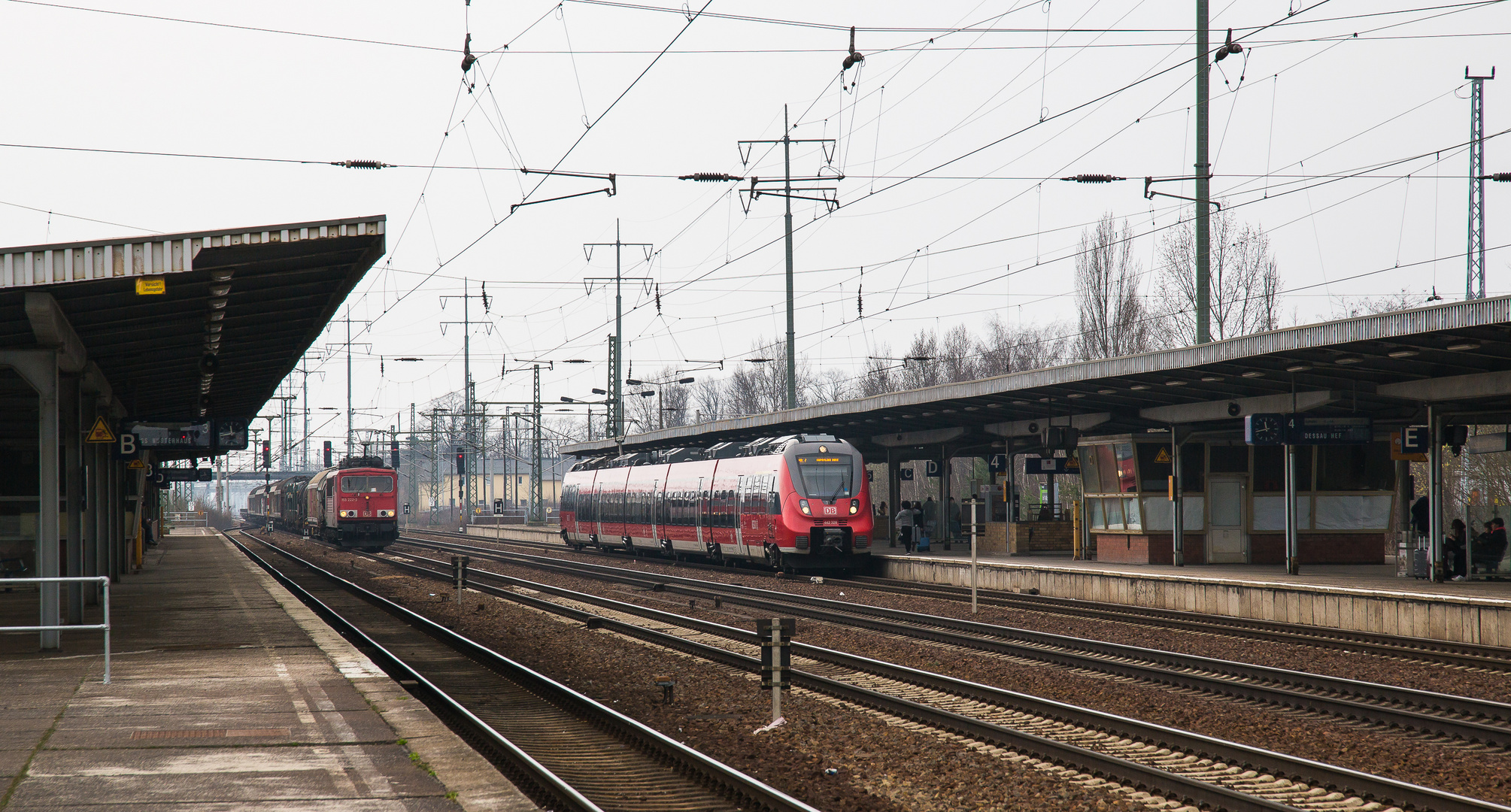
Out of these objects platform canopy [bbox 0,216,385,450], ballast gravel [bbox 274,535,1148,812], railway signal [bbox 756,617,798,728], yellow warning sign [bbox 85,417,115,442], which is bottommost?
ballast gravel [bbox 274,535,1148,812]

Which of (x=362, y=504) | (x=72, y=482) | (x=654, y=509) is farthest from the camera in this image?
(x=362, y=504)

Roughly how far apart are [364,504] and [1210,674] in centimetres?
3872

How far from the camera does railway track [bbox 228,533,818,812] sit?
28.0ft

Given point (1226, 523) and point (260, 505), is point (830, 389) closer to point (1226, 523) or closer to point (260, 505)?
point (260, 505)

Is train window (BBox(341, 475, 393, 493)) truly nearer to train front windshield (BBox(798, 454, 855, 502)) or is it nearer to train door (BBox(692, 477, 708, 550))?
train door (BBox(692, 477, 708, 550))

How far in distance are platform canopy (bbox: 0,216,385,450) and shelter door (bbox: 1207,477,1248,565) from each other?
17.0 meters

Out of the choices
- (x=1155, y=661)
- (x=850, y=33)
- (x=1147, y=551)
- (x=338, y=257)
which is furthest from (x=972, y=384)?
(x=338, y=257)

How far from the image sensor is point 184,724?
996cm

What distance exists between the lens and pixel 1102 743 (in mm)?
10070

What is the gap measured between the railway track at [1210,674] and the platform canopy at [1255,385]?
494 cm

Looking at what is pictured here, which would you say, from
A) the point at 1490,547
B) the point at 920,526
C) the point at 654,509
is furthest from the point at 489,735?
the point at 654,509

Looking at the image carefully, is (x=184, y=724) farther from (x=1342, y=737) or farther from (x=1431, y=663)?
(x=1431, y=663)

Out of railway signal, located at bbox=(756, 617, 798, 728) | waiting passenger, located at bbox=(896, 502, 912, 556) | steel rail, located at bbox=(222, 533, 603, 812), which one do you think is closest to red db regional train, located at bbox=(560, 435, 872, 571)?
waiting passenger, located at bbox=(896, 502, 912, 556)

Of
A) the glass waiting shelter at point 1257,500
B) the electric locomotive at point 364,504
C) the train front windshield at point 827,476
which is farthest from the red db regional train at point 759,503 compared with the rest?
the electric locomotive at point 364,504
